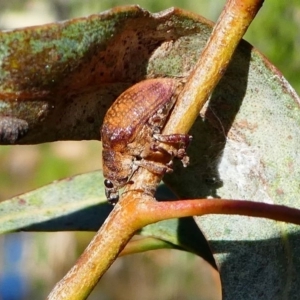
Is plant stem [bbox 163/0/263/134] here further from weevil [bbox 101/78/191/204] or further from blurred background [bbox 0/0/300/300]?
blurred background [bbox 0/0/300/300]

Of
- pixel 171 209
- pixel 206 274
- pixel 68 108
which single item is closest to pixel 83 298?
pixel 171 209

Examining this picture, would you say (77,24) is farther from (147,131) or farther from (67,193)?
(67,193)

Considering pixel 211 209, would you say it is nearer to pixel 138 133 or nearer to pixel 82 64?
pixel 138 133

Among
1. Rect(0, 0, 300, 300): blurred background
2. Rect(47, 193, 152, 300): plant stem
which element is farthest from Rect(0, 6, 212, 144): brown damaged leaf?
Rect(0, 0, 300, 300): blurred background

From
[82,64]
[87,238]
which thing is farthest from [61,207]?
[87,238]

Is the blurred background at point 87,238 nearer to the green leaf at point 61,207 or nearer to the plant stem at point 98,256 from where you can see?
the green leaf at point 61,207
